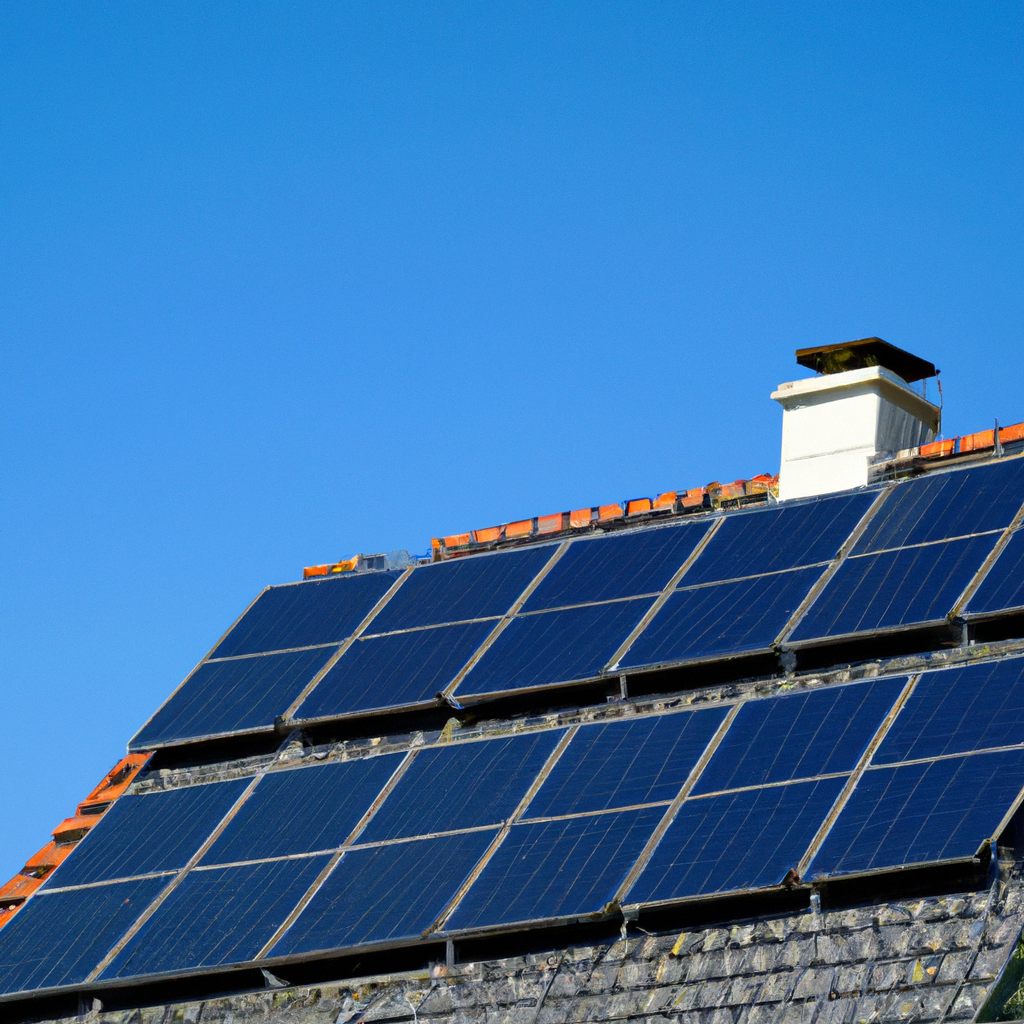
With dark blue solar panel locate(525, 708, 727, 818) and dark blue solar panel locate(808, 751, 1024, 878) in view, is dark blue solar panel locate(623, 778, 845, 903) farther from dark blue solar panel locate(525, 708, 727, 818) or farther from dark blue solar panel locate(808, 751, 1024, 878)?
dark blue solar panel locate(525, 708, 727, 818)

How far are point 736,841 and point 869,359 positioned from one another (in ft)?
23.7

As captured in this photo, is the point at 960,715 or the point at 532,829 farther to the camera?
the point at 532,829

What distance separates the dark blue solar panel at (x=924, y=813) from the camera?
1184 centimetres

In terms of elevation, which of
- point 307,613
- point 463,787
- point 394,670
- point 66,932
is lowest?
point 66,932

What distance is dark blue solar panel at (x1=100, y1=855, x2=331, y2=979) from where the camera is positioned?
14.2 meters

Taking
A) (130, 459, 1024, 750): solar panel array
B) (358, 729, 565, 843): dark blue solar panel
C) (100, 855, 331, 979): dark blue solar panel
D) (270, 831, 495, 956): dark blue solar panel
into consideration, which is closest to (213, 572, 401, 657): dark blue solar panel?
(130, 459, 1024, 750): solar panel array

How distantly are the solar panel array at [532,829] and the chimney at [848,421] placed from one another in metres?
4.05

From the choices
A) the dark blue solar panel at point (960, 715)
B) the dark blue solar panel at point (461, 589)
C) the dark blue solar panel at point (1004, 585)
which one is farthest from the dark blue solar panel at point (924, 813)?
the dark blue solar panel at point (461, 589)

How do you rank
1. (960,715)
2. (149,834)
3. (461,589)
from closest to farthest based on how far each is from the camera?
(960,715) → (149,834) → (461,589)

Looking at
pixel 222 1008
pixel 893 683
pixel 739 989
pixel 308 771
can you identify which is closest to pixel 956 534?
pixel 893 683

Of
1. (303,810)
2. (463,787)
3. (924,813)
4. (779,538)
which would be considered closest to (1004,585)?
(924,813)

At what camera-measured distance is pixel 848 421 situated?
58.5 ft

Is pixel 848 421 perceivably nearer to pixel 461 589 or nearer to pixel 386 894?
pixel 461 589

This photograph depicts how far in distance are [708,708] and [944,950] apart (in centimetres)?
334
